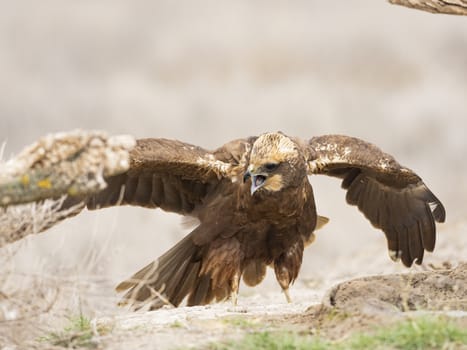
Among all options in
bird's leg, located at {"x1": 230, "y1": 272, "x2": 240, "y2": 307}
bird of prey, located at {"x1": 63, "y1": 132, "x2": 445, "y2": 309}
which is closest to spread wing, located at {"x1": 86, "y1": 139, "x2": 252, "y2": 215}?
bird of prey, located at {"x1": 63, "y1": 132, "x2": 445, "y2": 309}

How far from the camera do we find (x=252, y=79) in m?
20.0

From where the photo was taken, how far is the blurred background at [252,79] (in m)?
17.5

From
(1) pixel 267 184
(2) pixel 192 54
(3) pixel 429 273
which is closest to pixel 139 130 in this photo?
(2) pixel 192 54

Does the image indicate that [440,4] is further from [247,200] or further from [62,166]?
[62,166]

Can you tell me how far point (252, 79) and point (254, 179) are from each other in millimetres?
11422

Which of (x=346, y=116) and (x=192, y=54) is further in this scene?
(x=192, y=54)

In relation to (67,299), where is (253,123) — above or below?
above

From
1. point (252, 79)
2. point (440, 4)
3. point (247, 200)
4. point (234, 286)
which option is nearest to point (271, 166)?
point (247, 200)

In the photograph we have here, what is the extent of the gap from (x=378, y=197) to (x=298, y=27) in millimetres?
11634

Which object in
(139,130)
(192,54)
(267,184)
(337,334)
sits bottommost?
(337,334)

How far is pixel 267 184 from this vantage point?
8742 mm

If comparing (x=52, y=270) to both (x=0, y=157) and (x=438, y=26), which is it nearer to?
(x=0, y=157)

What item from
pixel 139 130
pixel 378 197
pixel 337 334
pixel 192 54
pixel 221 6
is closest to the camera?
pixel 337 334

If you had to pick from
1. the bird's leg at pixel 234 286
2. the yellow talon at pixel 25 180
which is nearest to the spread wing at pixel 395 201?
the bird's leg at pixel 234 286
